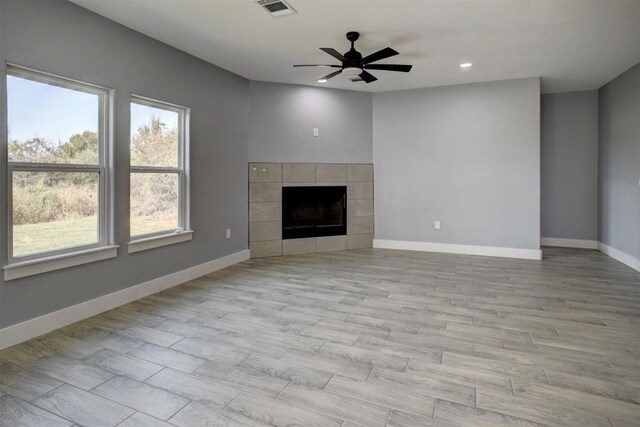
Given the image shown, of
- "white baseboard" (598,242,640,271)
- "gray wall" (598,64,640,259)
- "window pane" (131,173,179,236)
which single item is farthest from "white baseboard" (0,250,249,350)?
"gray wall" (598,64,640,259)

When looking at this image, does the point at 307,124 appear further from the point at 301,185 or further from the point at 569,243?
the point at 569,243

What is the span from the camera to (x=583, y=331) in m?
2.88

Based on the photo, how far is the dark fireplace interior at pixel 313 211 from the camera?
6094 millimetres

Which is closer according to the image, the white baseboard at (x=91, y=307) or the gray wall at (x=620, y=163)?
the white baseboard at (x=91, y=307)

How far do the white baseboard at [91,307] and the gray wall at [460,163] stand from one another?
3480 mm

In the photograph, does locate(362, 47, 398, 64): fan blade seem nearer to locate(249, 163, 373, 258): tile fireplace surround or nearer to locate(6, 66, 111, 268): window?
locate(249, 163, 373, 258): tile fireplace surround

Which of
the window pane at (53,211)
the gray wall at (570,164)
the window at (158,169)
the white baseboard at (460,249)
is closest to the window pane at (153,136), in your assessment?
the window at (158,169)

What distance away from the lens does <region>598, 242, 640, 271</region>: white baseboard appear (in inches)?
193

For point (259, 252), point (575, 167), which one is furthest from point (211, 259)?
point (575, 167)

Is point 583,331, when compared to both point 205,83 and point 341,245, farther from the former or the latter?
point 205,83

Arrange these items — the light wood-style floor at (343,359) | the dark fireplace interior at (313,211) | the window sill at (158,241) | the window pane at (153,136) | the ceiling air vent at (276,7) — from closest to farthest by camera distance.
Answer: the light wood-style floor at (343,359) < the ceiling air vent at (276,7) < the window sill at (158,241) < the window pane at (153,136) < the dark fireplace interior at (313,211)

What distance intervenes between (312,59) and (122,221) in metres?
3.03

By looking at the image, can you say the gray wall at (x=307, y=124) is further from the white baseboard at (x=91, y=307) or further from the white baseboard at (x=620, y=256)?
the white baseboard at (x=620, y=256)

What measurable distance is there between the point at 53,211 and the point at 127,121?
3.72 ft
